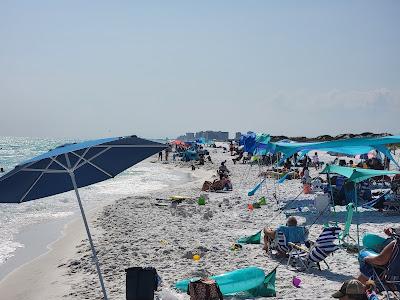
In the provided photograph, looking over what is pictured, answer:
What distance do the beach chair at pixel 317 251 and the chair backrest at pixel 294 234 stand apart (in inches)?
8.1

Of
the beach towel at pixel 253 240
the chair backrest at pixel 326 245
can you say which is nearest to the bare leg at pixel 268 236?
the beach towel at pixel 253 240

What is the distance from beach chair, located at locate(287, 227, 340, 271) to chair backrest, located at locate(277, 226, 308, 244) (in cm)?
21

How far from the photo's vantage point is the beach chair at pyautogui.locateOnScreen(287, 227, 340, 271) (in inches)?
273

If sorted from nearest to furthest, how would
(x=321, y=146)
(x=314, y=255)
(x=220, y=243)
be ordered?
(x=314, y=255), (x=220, y=243), (x=321, y=146)

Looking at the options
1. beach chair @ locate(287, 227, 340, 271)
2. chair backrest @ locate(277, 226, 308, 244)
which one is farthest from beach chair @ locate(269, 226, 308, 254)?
beach chair @ locate(287, 227, 340, 271)

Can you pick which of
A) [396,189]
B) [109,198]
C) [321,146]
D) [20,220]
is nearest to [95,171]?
[321,146]

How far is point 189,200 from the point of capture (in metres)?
17.3

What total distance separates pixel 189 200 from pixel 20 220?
20.9ft

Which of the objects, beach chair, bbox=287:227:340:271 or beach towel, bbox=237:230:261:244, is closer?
beach chair, bbox=287:227:340:271

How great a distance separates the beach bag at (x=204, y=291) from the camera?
538cm

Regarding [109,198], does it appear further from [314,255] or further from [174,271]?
[314,255]

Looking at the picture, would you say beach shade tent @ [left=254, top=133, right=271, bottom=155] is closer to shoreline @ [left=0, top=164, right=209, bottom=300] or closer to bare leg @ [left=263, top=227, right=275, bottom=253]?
shoreline @ [left=0, top=164, right=209, bottom=300]

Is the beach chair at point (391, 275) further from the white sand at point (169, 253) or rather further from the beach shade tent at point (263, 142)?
the beach shade tent at point (263, 142)

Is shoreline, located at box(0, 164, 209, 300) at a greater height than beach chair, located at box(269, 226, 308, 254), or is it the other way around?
beach chair, located at box(269, 226, 308, 254)
